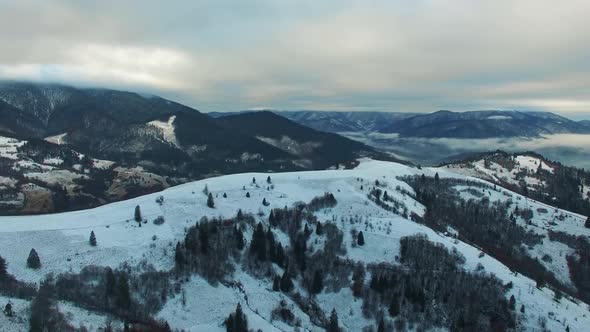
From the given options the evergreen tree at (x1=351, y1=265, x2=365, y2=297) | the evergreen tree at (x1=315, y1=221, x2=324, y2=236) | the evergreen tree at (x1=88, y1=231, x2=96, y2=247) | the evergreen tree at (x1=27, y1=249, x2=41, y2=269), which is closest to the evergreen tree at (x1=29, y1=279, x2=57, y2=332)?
the evergreen tree at (x1=27, y1=249, x2=41, y2=269)

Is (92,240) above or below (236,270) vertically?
above

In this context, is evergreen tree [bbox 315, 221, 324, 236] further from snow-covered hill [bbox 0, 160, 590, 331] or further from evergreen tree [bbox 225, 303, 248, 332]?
evergreen tree [bbox 225, 303, 248, 332]

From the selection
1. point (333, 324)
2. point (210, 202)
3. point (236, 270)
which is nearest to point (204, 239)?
→ point (236, 270)

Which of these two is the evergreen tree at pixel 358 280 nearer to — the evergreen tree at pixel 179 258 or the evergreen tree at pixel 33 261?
the evergreen tree at pixel 179 258

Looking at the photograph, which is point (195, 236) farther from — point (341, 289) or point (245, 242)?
point (341, 289)

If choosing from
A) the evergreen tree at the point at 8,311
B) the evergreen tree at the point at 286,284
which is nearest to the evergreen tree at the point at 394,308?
the evergreen tree at the point at 286,284

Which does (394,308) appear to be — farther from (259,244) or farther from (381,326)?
(259,244)
